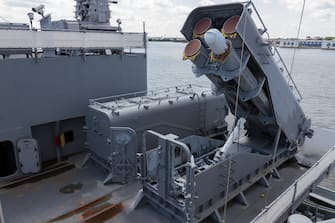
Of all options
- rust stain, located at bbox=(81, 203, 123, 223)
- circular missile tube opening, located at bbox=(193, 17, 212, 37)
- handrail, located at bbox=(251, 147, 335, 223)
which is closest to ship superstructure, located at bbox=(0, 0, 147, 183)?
rust stain, located at bbox=(81, 203, 123, 223)

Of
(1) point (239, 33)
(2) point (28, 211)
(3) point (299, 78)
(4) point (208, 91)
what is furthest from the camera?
(3) point (299, 78)

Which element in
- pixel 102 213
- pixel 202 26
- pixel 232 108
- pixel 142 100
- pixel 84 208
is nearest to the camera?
pixel 202 26

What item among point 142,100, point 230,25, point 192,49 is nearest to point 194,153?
point 142,100

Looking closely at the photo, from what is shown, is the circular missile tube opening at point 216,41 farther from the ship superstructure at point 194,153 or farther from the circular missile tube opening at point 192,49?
the circular missile tube opening at point 192,49

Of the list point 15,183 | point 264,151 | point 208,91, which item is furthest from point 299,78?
point 15,183

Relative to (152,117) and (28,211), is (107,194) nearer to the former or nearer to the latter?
(28,211)

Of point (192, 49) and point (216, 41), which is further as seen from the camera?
point (192, 49)

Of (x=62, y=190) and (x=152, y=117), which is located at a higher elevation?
(x=152, y=117)

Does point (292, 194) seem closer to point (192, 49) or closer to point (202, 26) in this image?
point (192, 49)

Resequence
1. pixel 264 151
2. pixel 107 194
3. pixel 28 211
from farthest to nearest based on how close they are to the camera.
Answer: pixel 264 151 → pixel 107 194 → pixel 28 211

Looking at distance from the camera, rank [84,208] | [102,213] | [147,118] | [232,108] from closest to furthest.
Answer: [102,213], [84,208], [232,108], [147,118]

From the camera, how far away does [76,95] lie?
689cm

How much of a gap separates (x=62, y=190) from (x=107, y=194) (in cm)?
108

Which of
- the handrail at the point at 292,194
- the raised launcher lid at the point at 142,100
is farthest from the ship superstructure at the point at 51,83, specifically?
the handrail at the point at 292,194
